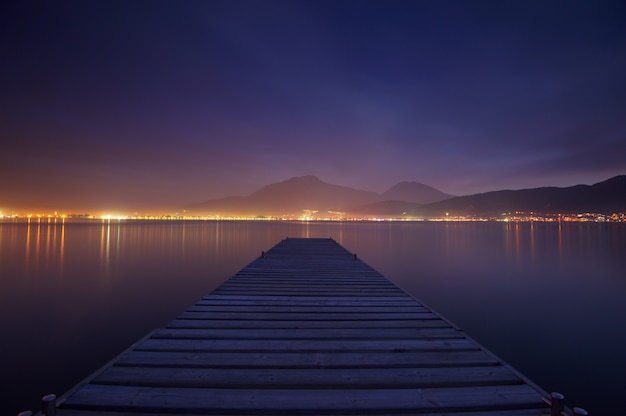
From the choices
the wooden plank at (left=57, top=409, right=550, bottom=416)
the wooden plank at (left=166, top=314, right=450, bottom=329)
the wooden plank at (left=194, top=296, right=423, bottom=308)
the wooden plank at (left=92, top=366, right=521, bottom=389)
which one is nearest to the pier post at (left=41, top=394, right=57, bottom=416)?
the wooden plank at (left=57, top=409, right=550, bottom=416)

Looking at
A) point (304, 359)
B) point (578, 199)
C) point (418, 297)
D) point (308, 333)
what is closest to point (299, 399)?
point (304, 359)

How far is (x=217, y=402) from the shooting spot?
334cm

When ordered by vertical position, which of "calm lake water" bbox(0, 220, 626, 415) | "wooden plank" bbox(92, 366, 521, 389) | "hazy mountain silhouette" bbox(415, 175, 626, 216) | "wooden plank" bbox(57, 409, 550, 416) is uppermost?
"hazy mountain silhouette" bbox(415, 175, 626, 216)

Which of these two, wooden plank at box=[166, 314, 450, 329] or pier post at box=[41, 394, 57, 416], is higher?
pier post at box=[41, 394, 57, 416]

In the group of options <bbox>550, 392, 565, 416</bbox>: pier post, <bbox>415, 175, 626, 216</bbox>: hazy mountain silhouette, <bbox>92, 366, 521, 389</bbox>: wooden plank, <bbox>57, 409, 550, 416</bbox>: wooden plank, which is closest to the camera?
<bbox>550, 392, 565, 416</bbox>: pier post

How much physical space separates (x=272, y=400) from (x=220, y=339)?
184 cm

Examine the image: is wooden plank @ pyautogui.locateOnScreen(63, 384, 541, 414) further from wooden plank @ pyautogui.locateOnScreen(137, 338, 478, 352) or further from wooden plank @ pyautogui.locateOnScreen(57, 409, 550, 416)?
wooden plank @ pyautogui.locateOnScreen(137, 338, 478, 352)

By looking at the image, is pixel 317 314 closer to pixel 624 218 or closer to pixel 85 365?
pixel 85 365

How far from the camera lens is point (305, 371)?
3986 mm

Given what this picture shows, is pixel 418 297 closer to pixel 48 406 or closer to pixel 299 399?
pixel 299 399

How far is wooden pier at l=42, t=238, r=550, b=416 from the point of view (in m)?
3.30

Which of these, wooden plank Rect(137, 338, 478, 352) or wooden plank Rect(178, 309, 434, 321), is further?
wooden plank Rect(178, 309, 434, 321)

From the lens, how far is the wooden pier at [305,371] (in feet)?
10.8

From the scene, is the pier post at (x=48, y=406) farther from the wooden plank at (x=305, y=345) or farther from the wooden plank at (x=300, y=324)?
the wooden plank at (x=300, y=324)
